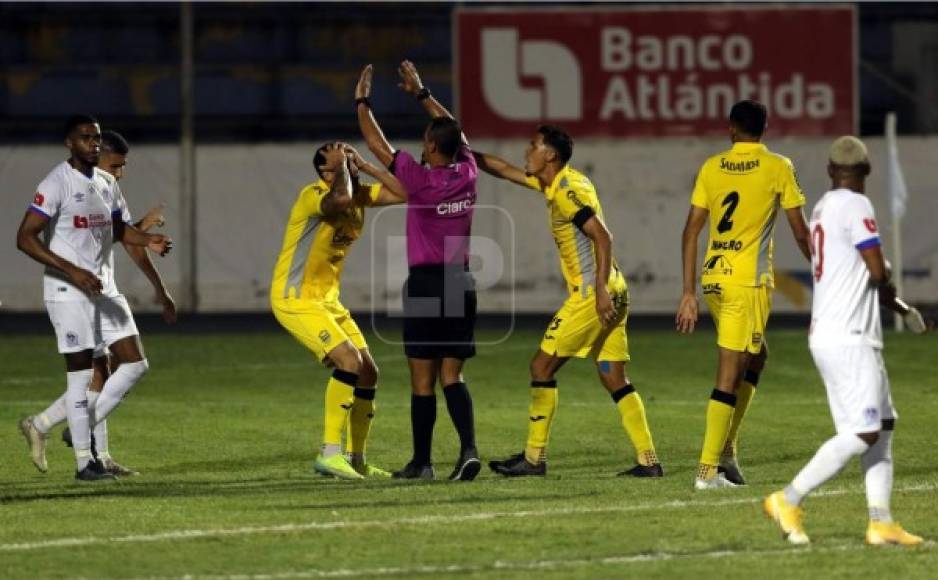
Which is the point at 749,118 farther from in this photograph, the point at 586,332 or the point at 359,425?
the point at 359,425

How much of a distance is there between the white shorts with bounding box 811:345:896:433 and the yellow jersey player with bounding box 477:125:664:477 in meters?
2.66

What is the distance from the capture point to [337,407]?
449 inches

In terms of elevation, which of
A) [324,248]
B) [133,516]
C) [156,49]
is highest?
[156,49]

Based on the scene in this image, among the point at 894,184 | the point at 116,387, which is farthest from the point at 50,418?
the point at 894,184

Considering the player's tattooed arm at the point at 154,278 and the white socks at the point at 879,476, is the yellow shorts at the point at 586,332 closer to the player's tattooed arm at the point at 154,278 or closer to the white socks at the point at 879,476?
the player's tattooed arm at the point at 154,278

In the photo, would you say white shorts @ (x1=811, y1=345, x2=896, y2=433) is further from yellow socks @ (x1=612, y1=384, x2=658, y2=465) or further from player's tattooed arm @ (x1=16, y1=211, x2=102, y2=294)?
player's tattooed arm @ (x1=16, y1=211, x2=102, y2=294)

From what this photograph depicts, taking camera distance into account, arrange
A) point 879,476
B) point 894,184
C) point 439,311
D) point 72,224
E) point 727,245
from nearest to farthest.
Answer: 1. point 879,476
2. point 727,245
3. point 439,311
4. point 72,224
5. point 894,184

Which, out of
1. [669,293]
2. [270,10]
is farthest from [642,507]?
[270,10]

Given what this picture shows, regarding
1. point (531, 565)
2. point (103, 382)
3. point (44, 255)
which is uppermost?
point (44, 255)

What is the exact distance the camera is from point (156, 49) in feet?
137

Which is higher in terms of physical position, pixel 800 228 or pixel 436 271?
pixel 800 228

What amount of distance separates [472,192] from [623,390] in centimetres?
147

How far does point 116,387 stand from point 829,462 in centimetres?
490

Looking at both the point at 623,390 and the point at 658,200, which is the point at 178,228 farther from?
the point at 623,390
